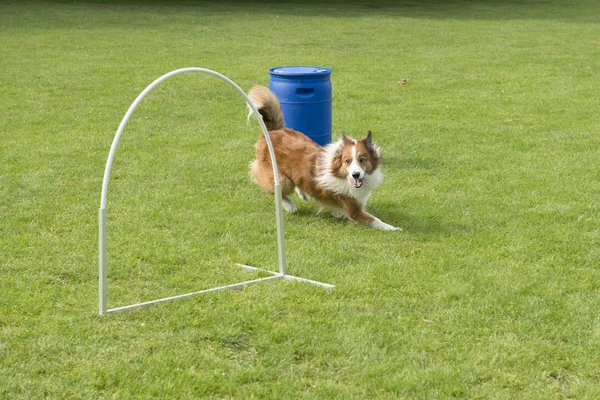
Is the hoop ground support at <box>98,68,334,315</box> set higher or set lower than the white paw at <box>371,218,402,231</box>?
higher

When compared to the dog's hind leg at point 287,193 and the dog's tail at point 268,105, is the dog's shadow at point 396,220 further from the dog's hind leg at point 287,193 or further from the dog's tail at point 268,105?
the dog's tail at point 268,105

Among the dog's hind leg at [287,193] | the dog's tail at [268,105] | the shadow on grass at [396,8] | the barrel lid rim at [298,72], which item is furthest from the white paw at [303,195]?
the shadow on grass at [396,8]

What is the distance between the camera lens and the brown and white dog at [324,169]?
6.59 metres

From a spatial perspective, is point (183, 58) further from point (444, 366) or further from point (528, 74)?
point (444, 366)

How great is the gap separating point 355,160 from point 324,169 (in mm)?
350

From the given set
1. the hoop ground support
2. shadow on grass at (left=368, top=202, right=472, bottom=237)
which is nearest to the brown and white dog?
shadow on grass at (left=368, top=202, right=472, bottom=237)

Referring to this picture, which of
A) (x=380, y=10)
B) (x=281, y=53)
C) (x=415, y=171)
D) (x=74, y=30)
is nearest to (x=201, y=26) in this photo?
(x=74, y=30)

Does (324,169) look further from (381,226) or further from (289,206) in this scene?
(381,226)

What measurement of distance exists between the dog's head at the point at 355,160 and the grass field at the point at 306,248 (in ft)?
1.45

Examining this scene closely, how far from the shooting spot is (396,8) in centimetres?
2914

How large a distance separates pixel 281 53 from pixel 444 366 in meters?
14.0

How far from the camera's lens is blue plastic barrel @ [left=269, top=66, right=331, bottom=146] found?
7.87m

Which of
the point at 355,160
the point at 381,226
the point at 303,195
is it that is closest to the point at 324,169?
the point at 355,160

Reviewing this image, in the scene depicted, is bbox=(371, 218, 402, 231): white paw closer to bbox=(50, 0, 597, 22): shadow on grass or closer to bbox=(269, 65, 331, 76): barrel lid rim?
bbox=(269, 65, 331, 76): barrel lid rim
